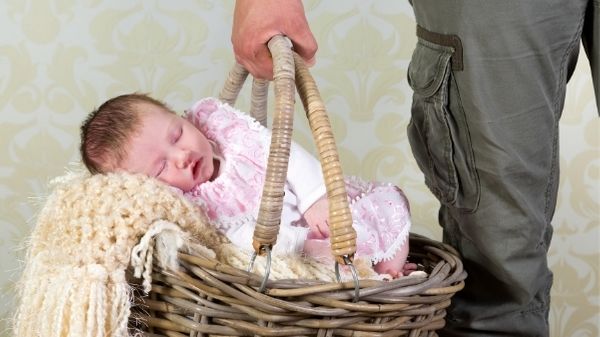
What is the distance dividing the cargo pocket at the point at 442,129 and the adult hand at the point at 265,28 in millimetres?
185

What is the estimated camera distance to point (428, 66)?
1.26m

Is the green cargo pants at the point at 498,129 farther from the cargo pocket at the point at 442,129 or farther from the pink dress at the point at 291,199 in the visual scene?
the pink dress at the point at 291,199

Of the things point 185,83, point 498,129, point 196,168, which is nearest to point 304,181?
point 196,168

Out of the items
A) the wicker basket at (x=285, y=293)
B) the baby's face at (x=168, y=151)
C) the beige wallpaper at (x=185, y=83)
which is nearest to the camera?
the wicker basket at (x=285, y=293)

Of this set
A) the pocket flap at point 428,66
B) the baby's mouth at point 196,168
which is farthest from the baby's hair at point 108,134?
the pocket flap at point 428,66

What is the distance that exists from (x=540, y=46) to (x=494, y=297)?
1.50ft

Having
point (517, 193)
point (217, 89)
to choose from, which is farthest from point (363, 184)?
point (217, 89)

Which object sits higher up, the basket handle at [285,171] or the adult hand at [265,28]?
the adult hand at [265,28]

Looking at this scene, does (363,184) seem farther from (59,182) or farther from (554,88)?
(59,182)

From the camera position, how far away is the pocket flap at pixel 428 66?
4.01 feet

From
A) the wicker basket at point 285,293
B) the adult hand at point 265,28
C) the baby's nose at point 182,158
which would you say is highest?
the adult hand at point 265,28

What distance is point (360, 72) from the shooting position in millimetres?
1954

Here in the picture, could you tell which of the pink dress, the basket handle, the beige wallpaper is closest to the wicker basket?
the basket handle

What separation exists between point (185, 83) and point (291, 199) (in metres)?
0.72
